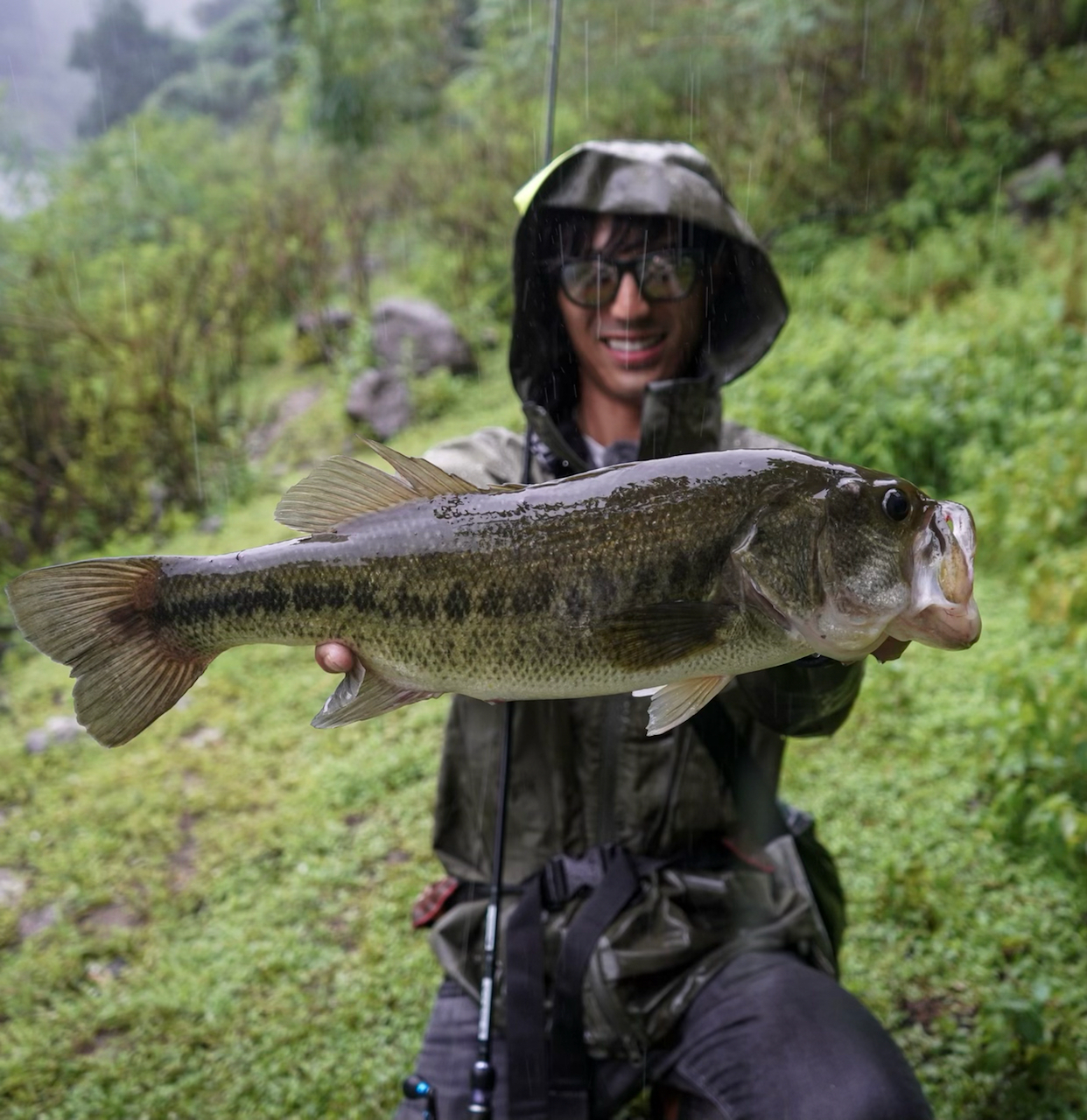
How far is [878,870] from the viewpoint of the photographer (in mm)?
3896

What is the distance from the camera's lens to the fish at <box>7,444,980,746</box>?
1.60 metres

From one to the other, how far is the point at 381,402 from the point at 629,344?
27.6 feet

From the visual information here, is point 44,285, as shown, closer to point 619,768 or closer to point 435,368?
point 435,368

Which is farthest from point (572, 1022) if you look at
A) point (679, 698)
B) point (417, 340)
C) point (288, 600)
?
point (417, 340)

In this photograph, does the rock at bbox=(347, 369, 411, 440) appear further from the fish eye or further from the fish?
the fish eye

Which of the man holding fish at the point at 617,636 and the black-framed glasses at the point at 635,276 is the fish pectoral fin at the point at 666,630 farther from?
the black-framed glasses at the point at 635,276

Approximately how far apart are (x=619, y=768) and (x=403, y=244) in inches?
621

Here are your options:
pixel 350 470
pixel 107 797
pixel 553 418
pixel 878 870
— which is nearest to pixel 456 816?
pixel 553 418

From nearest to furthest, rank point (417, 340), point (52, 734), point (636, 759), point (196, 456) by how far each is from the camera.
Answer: point (636, 759) → point (52, 734) → point (196, 456) → point (417, 340)

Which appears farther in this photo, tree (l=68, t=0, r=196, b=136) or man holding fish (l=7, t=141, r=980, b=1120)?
tree (l=68, t=0, r=196, b=136)

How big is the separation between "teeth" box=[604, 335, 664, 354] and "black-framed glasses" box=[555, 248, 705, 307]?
11 cm

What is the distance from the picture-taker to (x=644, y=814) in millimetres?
2701

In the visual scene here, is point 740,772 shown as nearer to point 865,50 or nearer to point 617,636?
point 617,636

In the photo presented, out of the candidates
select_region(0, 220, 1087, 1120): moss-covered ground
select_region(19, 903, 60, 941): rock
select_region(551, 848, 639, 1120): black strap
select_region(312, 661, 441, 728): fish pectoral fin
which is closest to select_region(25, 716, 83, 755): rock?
select_region(0, 220, 1087, 1120): moss-covered ground
